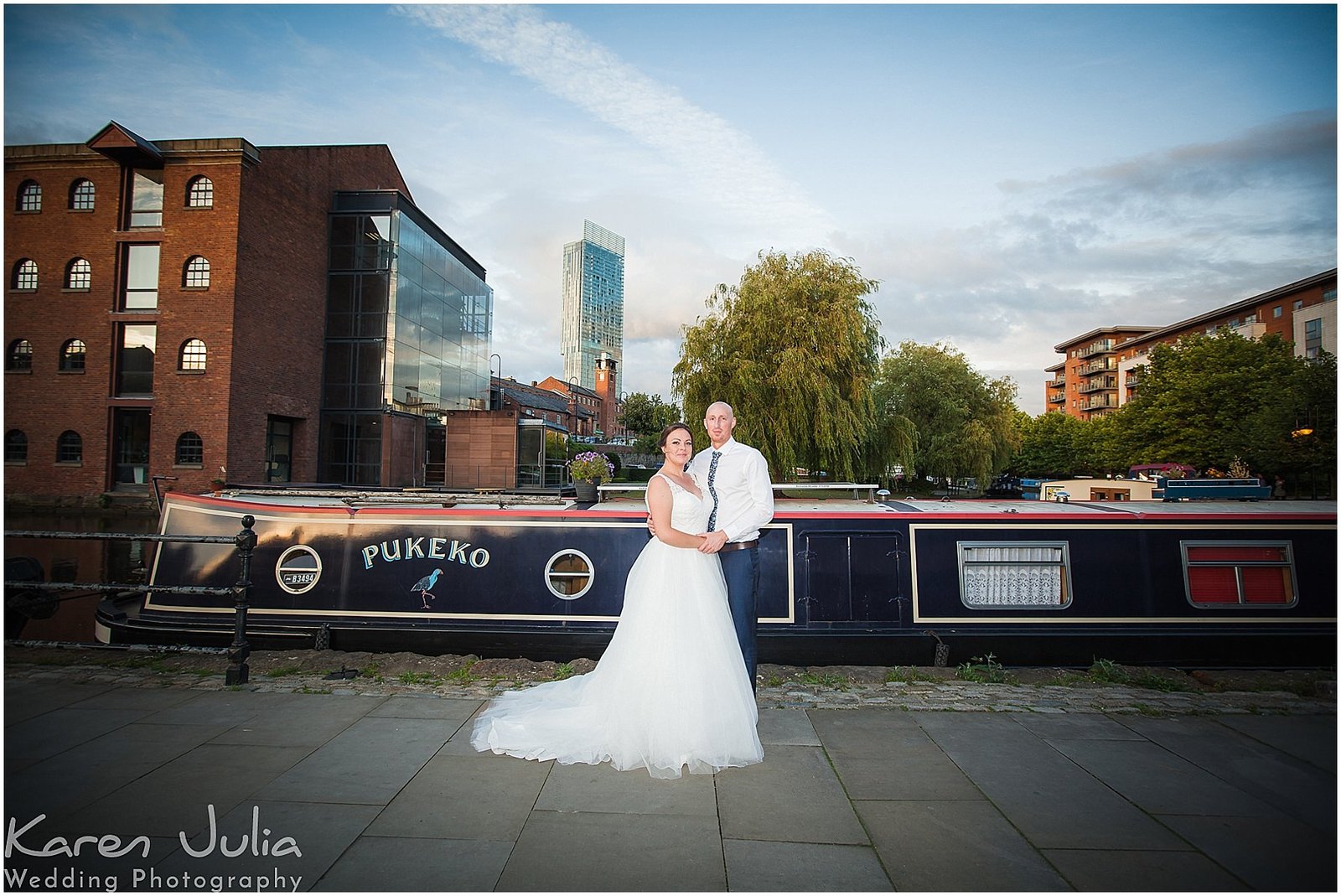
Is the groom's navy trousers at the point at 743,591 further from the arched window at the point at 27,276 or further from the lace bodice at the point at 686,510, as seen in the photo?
the arched window at the point at 27,276

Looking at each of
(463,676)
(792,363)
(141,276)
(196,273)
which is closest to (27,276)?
(141,276)

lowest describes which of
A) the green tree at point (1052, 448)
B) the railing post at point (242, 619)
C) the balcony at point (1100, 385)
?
the railing post at point (242, 619)

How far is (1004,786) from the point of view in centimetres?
317

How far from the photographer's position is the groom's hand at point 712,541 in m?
3.82

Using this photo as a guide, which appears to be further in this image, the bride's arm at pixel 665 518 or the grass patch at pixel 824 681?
the grass patch at pixel 824 681

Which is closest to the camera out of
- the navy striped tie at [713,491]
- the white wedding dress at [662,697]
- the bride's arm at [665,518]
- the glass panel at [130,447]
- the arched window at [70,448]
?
the white wedding dress at [662,697]

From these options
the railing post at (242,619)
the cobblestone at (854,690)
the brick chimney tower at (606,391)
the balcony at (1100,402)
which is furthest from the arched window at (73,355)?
the balcony at (1100,402)

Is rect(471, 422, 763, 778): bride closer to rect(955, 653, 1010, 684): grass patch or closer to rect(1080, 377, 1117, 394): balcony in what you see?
rect(955, 653, 1010, 684): grass patch

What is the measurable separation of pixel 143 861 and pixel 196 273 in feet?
91.7

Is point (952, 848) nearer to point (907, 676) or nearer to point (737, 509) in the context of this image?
point (737, 509)

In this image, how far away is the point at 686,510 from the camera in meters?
3.88

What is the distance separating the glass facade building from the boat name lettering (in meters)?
22.7

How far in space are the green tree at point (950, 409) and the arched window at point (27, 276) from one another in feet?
117

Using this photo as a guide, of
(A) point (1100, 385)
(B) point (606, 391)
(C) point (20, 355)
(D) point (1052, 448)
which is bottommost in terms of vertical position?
(D) point (1052, 448)
